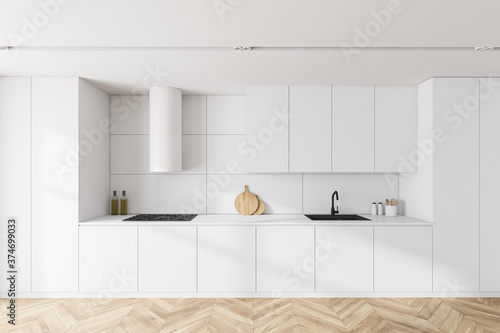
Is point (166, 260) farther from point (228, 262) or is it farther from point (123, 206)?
point (123, 206)

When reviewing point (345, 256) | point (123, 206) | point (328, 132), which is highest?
point (328, 132)

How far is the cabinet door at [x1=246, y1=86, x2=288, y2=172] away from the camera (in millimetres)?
3674

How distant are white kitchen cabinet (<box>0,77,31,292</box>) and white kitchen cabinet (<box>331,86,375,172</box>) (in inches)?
122

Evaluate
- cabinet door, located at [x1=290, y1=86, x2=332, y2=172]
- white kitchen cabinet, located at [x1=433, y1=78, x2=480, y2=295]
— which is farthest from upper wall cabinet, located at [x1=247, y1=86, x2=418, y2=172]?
white kitchen cabinet, located at [x1=433, y1=78, x2=480, y2=295]

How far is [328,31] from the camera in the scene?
2332mm

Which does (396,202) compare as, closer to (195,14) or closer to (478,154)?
(478,154)

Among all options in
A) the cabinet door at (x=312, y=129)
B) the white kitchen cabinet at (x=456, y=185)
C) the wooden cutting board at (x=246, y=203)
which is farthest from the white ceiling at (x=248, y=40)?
the wooden cutting board at (x=246, y=203)

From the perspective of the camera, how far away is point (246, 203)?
159 inches

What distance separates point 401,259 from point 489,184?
1149 millimetres

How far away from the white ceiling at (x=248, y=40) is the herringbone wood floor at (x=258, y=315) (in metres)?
2.18

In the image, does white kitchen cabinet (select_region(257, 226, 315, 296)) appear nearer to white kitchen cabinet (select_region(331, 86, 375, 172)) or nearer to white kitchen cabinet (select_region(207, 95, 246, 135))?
white kitchen cabinet (select_region(331, 86, 375, 172))

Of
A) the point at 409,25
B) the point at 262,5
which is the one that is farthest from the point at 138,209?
the point at 409,25

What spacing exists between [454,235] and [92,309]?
353 centimetres

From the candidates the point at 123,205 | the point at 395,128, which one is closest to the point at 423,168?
the point at 395,128
